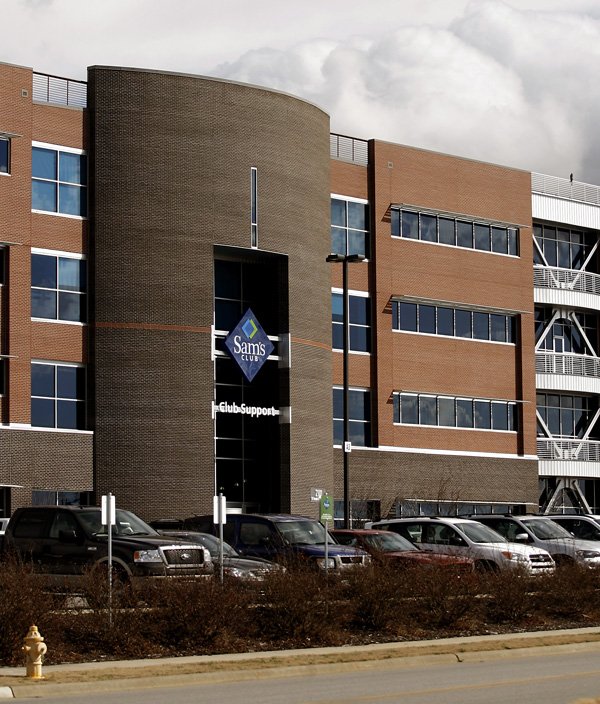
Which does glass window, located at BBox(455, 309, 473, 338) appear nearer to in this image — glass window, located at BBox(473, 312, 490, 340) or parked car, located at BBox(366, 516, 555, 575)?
glass window, located at BBox(473, 312, 490, 340)

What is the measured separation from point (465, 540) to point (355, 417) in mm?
25186

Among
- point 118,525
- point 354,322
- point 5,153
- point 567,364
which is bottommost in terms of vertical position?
point 118,525

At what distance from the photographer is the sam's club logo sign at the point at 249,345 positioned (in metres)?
51.8

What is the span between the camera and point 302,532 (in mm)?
30750

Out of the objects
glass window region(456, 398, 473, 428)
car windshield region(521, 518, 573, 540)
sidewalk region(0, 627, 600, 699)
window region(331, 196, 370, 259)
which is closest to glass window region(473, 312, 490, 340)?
glass window region(456, 398, 473, 428)

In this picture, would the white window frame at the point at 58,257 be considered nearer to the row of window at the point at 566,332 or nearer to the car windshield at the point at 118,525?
the car windshield at the point at 118,525

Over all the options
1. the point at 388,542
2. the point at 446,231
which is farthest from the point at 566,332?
the point at 388,542

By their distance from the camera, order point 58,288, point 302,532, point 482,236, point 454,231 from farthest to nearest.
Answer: point 482,236 → point 454,231 → point 58,288 → point 302,532

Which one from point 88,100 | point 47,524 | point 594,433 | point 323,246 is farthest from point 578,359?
point 47,524

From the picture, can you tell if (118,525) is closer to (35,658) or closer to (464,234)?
(35,658)

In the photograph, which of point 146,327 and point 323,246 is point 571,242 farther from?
point 146,327

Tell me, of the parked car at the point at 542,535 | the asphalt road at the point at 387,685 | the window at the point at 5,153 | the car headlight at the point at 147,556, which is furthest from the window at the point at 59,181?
the asphalt road at the point at 387,685

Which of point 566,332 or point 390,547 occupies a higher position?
point 566,332

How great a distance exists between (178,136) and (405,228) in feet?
41.0
